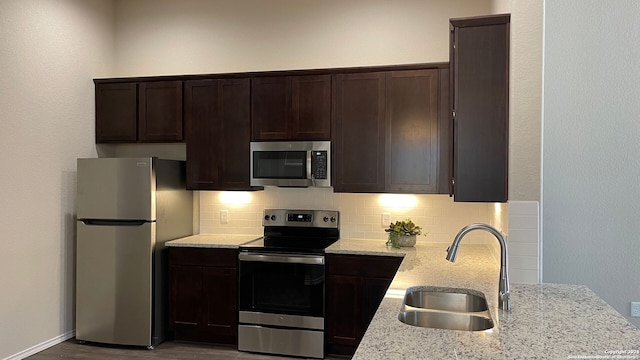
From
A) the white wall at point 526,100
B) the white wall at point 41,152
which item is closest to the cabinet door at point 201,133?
the white wall at point 41,152

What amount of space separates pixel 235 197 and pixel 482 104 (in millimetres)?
2478

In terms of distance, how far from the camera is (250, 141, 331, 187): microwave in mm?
3791

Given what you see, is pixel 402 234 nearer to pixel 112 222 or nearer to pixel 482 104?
pixel 482 104

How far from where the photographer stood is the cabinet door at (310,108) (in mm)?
3818

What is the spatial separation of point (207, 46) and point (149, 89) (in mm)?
714

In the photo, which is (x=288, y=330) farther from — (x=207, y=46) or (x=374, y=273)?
(x=207, y=46)

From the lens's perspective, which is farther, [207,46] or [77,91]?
[207,46]

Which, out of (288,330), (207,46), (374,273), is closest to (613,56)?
(374,273)

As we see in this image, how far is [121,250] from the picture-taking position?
12.4ft

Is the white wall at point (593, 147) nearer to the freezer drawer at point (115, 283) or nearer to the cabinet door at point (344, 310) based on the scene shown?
the cabinet door at point (344, 310)

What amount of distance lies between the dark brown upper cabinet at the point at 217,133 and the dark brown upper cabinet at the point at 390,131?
0.82 m

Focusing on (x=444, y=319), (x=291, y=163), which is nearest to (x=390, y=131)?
(x=291, y=163)

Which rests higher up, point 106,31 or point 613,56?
point 106,31

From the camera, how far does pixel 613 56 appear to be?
2.67 meters
